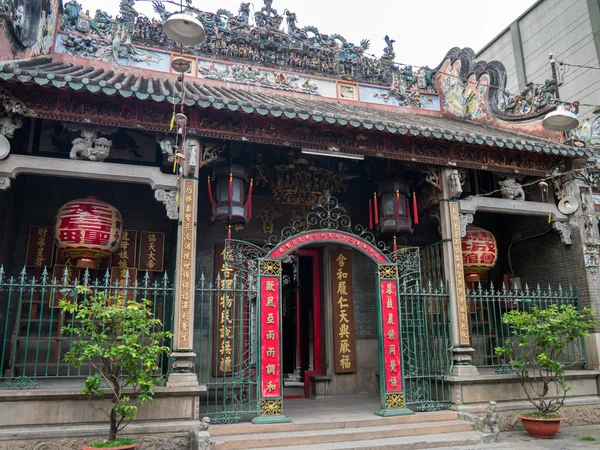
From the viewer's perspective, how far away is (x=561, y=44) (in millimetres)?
17328

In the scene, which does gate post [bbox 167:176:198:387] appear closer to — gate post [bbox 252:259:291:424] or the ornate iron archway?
the ornate iron archway

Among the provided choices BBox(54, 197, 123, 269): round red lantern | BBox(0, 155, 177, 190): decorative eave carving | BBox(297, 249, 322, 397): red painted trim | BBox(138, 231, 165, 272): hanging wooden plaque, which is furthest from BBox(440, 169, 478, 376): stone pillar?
BBox(54, 197, 123, 269): round red lantern

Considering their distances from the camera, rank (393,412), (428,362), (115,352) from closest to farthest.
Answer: (115,352)
(393,412)
(428,362)

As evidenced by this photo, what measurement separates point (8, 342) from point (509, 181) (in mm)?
8199

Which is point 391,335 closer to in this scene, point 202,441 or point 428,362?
point 428,362

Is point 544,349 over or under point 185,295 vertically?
under

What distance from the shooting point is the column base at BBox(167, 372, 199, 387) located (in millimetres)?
5840

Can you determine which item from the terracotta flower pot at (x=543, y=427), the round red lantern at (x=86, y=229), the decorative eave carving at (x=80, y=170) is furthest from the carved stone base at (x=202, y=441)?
the terracotta flower pot at (x=543, y=427)

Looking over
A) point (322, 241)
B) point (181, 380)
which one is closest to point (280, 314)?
point (322, 241)

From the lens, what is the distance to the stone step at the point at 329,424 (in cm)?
593

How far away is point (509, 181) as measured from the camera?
27.4 ft

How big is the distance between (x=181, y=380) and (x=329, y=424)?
195cm

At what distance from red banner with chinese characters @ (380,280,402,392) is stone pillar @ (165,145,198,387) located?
264 centimetres

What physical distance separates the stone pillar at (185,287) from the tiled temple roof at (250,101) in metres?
0.88
